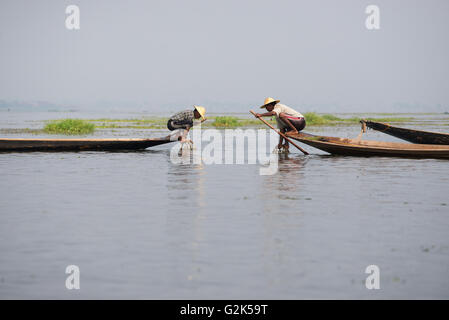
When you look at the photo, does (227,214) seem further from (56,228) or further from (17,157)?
(17,157)

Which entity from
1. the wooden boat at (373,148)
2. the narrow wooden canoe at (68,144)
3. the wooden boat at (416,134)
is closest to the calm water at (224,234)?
the wooden boat at (373,148)

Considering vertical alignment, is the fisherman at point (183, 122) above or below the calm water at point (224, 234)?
above

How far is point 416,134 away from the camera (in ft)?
64.3

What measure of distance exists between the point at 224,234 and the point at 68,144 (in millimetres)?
12640

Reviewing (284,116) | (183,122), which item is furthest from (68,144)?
(284,116)

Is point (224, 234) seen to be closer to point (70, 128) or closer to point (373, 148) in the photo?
point (373, 148)

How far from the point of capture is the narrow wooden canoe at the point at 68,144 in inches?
765

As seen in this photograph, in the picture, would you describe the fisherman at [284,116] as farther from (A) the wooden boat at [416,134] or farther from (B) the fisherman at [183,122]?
(A) the wooden boat at [416,134]

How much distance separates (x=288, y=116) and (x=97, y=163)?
226 inches

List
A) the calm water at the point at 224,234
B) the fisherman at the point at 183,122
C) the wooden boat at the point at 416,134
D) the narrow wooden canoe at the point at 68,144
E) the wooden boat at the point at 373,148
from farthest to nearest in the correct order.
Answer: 1. the narrow wooden canoe at the point at 68,144
2. the wooden boat at the point at 416,134
3. the fisherman at the point at 183,122
4. the wooden boat at the point at 373,148
5. the calm water at the point at 224,234

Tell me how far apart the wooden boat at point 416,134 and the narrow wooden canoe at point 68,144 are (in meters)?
6.48

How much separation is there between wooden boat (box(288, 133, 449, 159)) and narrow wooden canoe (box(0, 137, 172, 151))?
4.68 m

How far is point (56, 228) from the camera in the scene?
27.5 feet
